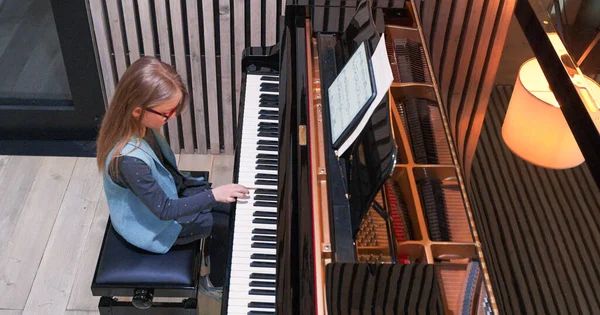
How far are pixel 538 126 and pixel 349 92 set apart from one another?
2.08 feet

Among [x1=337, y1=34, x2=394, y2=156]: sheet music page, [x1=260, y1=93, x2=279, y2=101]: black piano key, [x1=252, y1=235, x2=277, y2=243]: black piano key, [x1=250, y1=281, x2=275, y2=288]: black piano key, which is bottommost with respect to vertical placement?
[x1=250, y1=281, x2=275, y2=288]: black piano key

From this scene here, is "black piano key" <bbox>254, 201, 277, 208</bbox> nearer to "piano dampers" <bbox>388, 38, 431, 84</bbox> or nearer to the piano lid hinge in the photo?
the piano lid hinge

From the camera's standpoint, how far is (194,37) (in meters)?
3.56

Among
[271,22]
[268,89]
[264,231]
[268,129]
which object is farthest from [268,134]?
[271,22]

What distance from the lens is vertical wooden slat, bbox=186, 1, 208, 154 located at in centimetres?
347

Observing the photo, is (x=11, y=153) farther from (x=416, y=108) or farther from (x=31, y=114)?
(x=416, y=108)

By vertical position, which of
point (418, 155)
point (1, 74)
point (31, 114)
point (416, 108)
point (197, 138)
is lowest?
point (418, 155)

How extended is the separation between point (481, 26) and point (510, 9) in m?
0.19

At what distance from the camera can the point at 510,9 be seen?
330 centimetres

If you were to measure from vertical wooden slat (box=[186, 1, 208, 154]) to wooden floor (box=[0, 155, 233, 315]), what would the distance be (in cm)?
16

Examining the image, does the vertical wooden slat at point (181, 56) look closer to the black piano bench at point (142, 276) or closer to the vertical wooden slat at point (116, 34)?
the vertical wooden slat at point (116, 34)

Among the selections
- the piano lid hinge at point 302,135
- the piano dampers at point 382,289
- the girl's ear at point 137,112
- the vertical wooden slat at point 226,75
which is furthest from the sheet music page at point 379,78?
the vertical wooden slat at point 226,75

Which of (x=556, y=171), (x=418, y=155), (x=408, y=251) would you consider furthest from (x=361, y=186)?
(x=556, y=171)

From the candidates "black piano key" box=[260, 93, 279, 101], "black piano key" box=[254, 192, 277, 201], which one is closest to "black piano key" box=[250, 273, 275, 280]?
"black piano key" box=[254, 192, 277, 201]
